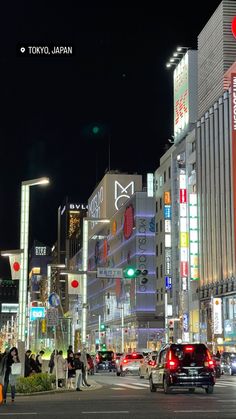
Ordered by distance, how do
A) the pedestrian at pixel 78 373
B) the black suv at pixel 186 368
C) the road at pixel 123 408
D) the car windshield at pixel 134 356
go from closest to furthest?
the road at pixel 123 408, the black suv at pixel 186 368, the pedestrian at pixel 78 373, the car windshield at pixel 134 356

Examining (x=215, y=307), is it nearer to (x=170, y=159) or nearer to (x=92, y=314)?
(x=170, y=159)

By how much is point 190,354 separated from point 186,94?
66554mm

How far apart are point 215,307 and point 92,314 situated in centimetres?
6439

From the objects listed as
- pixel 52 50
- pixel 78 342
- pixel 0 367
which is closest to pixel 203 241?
pixel 78 342

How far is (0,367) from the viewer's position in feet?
70.8

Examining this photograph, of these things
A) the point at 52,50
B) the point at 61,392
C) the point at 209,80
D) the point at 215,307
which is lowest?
the point at 61,392

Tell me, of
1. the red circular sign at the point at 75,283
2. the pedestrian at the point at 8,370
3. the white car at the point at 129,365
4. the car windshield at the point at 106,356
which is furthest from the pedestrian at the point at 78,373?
the car windshield at the point at 106,356

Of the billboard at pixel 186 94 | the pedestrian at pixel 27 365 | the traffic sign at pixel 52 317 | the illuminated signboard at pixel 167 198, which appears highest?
the billboard at pixel 186 94

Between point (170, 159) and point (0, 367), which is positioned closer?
point (0, 367)

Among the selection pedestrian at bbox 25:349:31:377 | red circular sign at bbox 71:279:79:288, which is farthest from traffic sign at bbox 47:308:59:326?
red circular sign at bbox 71:279:79:288

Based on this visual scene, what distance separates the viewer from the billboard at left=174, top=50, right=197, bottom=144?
282 ft

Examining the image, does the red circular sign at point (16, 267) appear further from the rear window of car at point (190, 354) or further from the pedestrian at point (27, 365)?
the rear window of car at point (190, 354)

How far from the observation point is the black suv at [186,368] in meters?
23.4

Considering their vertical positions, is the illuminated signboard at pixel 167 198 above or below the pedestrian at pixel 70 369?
above
